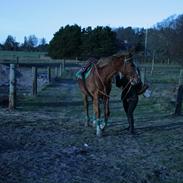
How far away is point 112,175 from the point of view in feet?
24.4

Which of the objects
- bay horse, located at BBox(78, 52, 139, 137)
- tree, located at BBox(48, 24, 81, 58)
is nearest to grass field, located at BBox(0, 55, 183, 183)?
bay horse, located at BBox(78, 52, 139, 137)

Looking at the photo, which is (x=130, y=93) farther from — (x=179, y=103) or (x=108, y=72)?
(x=179, y=103)

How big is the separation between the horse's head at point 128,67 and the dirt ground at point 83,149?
1.43 m

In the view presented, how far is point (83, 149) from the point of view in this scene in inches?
363

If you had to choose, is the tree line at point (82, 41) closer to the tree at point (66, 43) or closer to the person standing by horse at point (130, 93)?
the tree at point (66, 43)

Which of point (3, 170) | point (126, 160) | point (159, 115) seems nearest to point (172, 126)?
point (159, 115)

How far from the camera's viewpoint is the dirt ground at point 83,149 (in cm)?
737

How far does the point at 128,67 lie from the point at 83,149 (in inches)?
91.9

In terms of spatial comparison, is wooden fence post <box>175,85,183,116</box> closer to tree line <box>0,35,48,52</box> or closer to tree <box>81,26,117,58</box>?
tree <box>81,26,117,58</box>

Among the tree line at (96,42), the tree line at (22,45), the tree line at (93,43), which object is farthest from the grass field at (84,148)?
the tree line at (22,45)

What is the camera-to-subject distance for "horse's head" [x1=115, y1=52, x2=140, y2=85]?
34.2ft

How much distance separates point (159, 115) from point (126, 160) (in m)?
6.60

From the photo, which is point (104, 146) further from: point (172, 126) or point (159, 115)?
point (159, 115)

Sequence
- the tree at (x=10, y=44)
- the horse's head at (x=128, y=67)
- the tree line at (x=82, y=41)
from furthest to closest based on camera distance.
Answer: the tree at (x=10, y=44) → the tree line at (x=82, y=41) → the horse's head at (x=128, y=67)
